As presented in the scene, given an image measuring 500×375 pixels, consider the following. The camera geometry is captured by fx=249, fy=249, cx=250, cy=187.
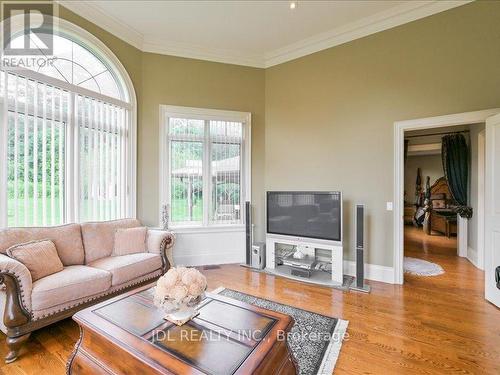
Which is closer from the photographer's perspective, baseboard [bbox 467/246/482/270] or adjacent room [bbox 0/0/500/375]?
adjacent room [bbox 0/0/500/375]

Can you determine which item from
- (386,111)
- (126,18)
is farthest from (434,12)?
(126,18)

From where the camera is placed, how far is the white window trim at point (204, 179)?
411 cm

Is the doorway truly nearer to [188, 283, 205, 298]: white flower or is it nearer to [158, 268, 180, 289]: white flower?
[188, 283, 205, 298]: white flower

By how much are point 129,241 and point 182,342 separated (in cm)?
226

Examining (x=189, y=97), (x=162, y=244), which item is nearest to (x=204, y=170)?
(x=189, y=97)

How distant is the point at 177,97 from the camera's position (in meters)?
4.17

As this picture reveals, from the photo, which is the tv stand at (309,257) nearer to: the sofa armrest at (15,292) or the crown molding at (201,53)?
the sofa armrest at (15,292)

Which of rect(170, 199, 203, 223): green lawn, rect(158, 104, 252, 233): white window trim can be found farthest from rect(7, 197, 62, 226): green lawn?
rect(170, 199, 203, 223): green lawn

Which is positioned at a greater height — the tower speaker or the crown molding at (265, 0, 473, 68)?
the crown molding at (265, 0, 473, 68)

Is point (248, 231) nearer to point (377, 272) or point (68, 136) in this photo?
point (377, 272)

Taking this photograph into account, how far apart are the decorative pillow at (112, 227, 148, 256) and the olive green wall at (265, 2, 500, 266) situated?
2298 mm

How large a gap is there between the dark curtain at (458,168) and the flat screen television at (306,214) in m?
2.99

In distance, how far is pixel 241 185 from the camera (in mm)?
4555

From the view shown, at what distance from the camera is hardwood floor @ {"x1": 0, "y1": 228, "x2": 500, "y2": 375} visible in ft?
6.20
